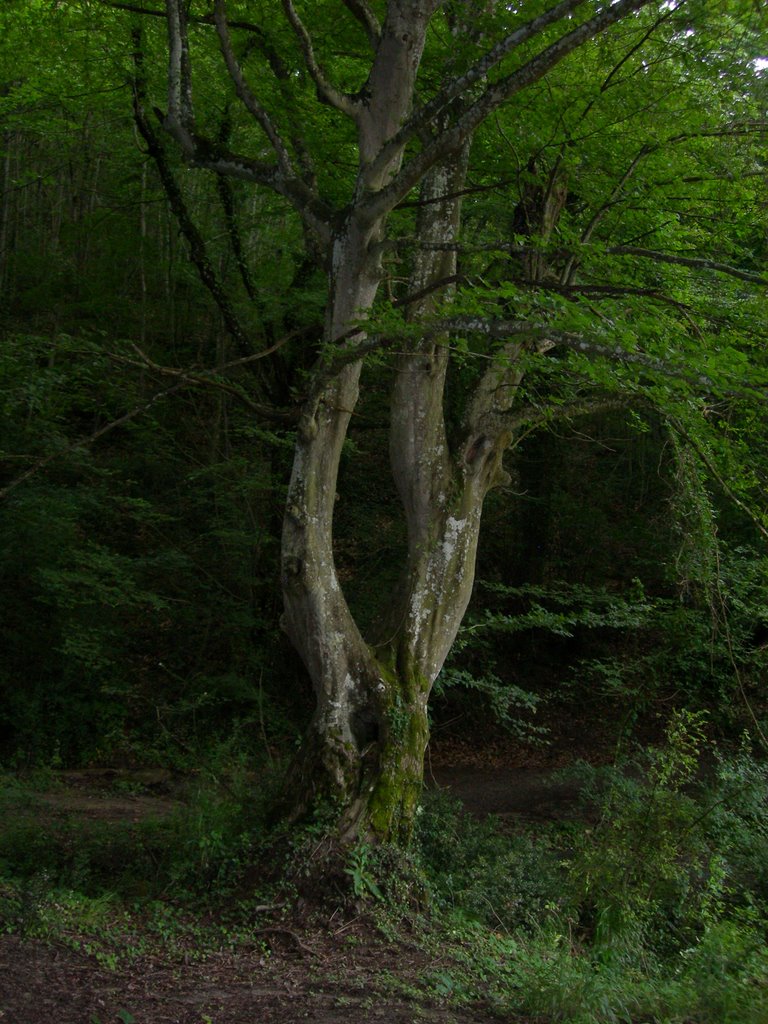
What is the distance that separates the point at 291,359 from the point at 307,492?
20.9 feet

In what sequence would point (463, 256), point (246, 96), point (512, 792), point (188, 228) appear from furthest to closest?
point (188, 228) < point (512, 792) < point (463, 256) < point (246, 96)

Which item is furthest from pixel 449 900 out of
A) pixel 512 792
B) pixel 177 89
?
pixel 177 89

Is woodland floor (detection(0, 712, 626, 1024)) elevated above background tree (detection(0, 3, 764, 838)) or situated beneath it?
situated beneath

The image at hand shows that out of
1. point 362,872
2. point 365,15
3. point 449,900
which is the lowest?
point 449,900

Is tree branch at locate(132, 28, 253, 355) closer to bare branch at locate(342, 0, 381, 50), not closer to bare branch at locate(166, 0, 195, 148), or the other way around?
bare branch at locate(166, 0, 195, 148)

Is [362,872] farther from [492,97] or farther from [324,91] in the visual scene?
[324,91]

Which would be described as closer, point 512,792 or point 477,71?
point 477,71

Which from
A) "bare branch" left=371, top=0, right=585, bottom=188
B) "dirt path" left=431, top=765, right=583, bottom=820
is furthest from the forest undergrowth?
"bare branch" left=371, top=0, right=585, bottom=188

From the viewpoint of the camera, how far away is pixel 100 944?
500 centimetres

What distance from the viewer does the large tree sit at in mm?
5668

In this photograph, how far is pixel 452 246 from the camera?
630cm

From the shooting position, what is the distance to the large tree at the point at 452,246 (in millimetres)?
5668

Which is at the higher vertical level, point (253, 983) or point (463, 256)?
point (463, 256)

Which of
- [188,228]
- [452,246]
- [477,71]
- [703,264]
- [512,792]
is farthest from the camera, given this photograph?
[188,228]
